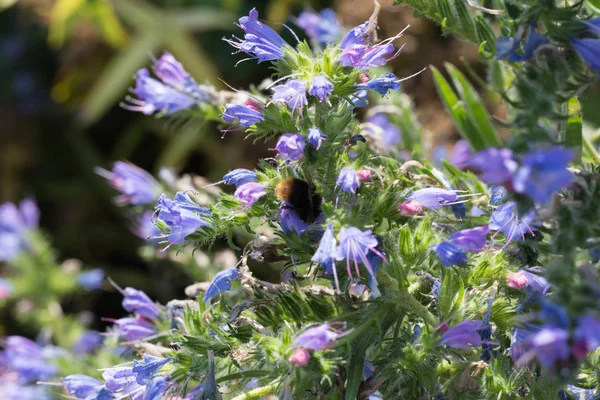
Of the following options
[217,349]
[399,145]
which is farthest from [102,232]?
[217,349]

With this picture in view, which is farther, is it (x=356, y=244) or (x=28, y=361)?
(x=28, y=361)

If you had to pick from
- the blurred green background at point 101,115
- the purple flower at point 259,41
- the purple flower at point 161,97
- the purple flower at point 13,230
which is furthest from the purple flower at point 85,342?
the purple flower at point 259,41

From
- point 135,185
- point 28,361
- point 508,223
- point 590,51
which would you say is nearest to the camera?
point 590,51

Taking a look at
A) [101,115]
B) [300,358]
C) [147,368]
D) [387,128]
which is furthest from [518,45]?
[101,115]

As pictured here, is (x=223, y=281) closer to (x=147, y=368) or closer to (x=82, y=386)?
(x=147, y=368)

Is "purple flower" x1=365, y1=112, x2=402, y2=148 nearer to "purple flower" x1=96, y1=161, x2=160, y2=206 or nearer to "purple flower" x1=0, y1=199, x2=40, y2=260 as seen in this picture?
"purple flower" x1=96, y1=161, x2=160, y2=206

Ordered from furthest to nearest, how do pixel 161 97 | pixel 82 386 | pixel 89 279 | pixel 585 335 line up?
pixel 89 279 → pixel 161 97 → pixel 82 386 → pixel 585 335
